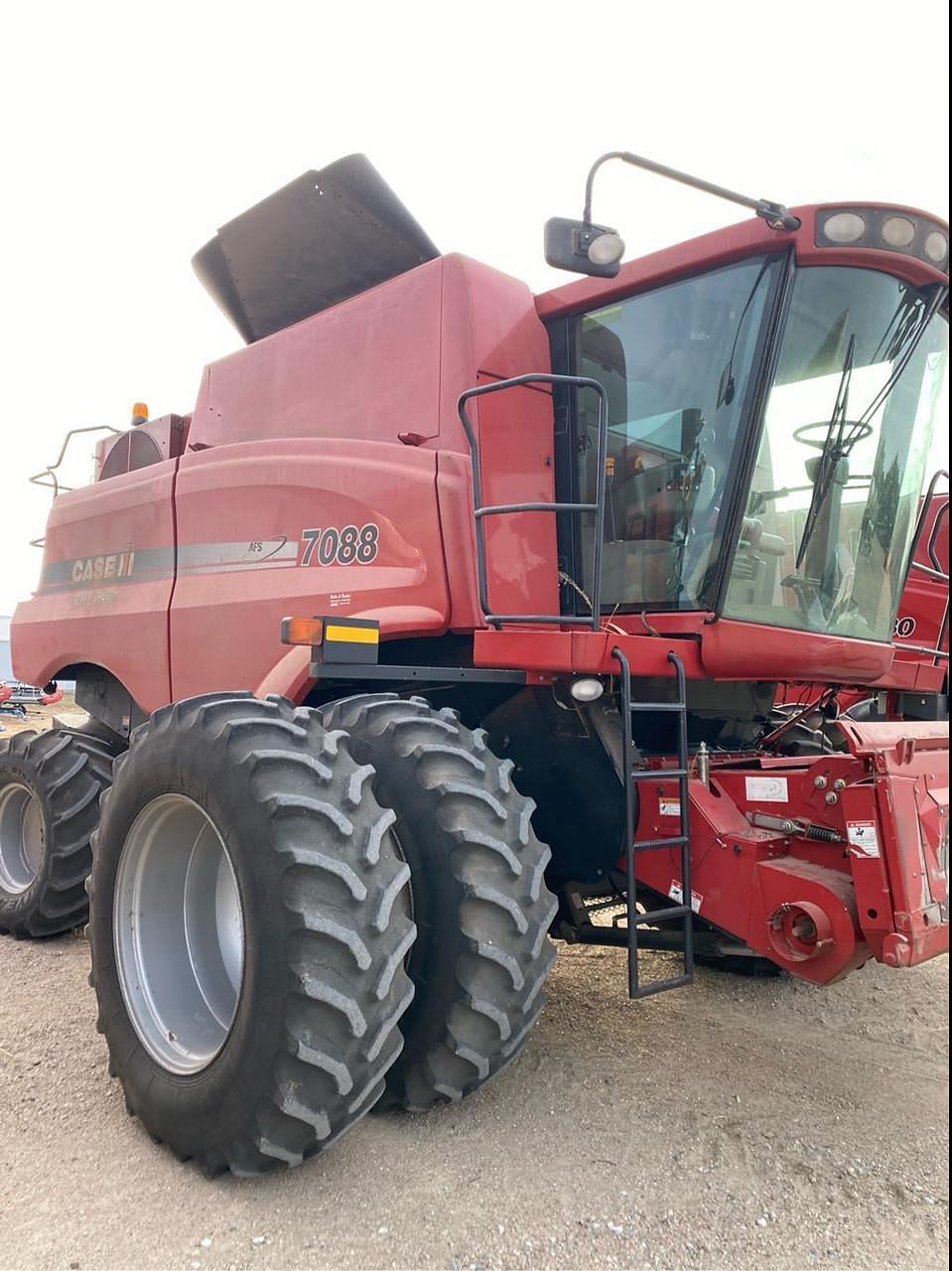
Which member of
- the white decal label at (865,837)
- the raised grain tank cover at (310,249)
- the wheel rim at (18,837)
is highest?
the raised grain tank cover at (310,249)

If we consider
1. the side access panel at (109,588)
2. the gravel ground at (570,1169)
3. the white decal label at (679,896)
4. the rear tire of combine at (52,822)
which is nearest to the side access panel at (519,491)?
the white decal label at (679,896)

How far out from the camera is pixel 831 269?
3279mm

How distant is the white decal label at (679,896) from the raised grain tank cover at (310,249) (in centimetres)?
278

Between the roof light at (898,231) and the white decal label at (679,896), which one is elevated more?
the roof light at (898,231)

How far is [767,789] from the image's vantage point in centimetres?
327

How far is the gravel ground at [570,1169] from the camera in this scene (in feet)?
7.88

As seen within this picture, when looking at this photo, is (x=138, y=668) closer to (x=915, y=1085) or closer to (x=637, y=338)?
(x=637, y=338)

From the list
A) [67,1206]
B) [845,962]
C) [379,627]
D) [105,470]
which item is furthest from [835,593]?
[105,470]

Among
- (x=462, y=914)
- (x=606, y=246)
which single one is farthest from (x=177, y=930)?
(x=606, y=246)

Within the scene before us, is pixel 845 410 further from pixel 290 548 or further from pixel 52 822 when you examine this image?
pixel 52 822

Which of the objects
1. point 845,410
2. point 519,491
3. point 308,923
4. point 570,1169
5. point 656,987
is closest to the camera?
point 308,923

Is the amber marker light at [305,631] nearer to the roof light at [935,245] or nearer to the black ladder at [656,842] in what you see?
the black ladder at [656,842]

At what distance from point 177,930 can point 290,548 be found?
1.61 meters

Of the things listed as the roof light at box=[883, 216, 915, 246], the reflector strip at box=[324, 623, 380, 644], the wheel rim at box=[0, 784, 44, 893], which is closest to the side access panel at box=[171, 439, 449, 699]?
the reflector strip at box=[324, 623, 380, 644]
